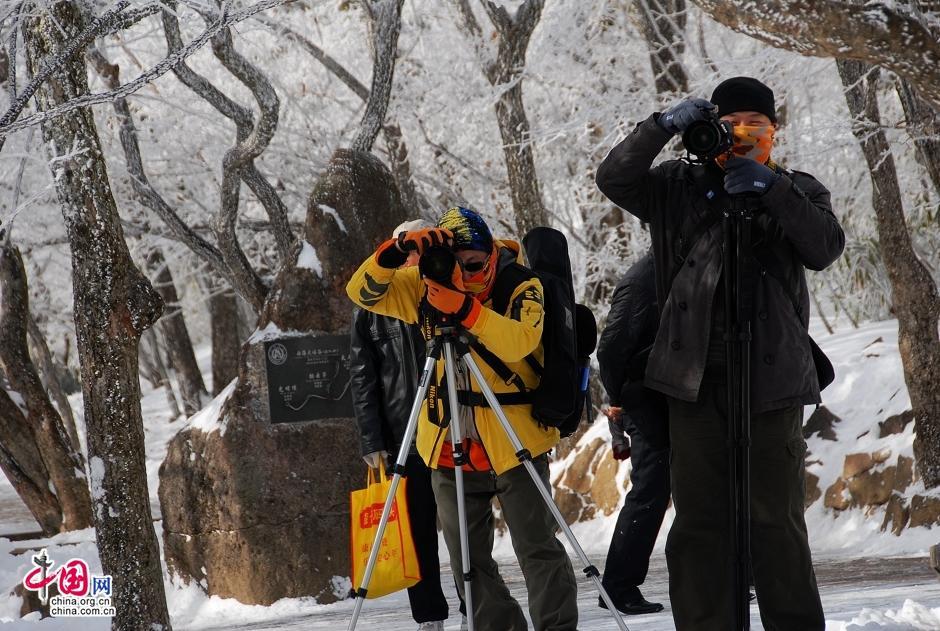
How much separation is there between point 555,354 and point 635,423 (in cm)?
62

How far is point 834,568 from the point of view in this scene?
7.41 m

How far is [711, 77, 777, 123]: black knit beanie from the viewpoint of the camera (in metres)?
3.52

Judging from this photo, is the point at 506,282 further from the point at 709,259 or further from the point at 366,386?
the point at 366,386

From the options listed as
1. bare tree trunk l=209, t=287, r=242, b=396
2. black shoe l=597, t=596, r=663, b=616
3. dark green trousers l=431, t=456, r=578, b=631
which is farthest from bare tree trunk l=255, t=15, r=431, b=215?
dark green trousers l=431, t=456, r=578, b=631

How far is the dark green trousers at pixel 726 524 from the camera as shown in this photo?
10.9ft

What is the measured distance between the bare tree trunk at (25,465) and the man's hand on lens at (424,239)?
368 inches

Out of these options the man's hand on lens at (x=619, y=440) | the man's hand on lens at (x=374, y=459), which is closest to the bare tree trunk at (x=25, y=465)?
the man's hand on lens at (x=374, y=459)

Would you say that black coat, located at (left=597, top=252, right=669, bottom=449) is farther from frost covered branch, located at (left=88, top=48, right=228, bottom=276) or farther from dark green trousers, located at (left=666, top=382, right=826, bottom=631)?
frost covered branch, located at (left=88, top=48, right=228, bottom=276)

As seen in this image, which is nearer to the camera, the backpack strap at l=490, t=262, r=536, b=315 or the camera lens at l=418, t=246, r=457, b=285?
the camera lens at l=418, t=246, r=457, b=285

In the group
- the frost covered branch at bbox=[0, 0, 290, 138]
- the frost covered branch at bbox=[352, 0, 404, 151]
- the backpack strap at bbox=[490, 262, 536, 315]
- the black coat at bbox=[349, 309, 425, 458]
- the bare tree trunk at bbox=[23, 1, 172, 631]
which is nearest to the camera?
the backpack strap at bbox=[490, 262, 536, 315]

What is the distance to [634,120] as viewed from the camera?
37.3 ft

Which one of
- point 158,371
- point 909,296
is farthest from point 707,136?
point 158,371

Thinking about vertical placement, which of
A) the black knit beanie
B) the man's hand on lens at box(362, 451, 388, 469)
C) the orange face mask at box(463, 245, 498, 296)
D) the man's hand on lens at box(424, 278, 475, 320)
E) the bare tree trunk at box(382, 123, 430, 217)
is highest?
the bare tree trunk at box(382, 123, 430, 217)

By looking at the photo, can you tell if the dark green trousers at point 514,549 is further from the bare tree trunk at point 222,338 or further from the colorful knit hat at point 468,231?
the bare tree trunk at point 222,338
